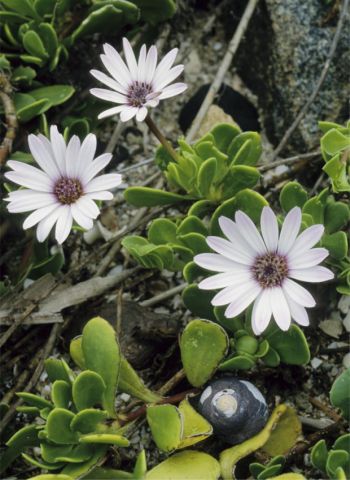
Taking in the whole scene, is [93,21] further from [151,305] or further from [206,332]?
[206,332]

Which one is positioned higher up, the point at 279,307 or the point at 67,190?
the point at 67,190

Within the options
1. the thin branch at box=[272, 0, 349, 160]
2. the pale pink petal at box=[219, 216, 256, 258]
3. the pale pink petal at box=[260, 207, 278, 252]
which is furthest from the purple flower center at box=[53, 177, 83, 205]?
the thin branch at box=[272, 0, 349, 160]

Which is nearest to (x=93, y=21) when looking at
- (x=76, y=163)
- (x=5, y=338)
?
(x=76, y=163)

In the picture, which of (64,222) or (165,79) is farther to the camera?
(165,79)

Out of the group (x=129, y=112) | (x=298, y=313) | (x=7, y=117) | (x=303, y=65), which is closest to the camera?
(x=298, y=313)

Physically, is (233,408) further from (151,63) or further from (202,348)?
(151,63)

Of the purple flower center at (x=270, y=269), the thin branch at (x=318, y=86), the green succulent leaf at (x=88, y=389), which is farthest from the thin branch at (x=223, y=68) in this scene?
the green succulent leaf at (x=88, y=389)

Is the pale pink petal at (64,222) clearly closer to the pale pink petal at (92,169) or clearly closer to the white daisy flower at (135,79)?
the pale pink petal at (92,169)

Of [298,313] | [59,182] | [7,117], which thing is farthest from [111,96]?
[298,313]
